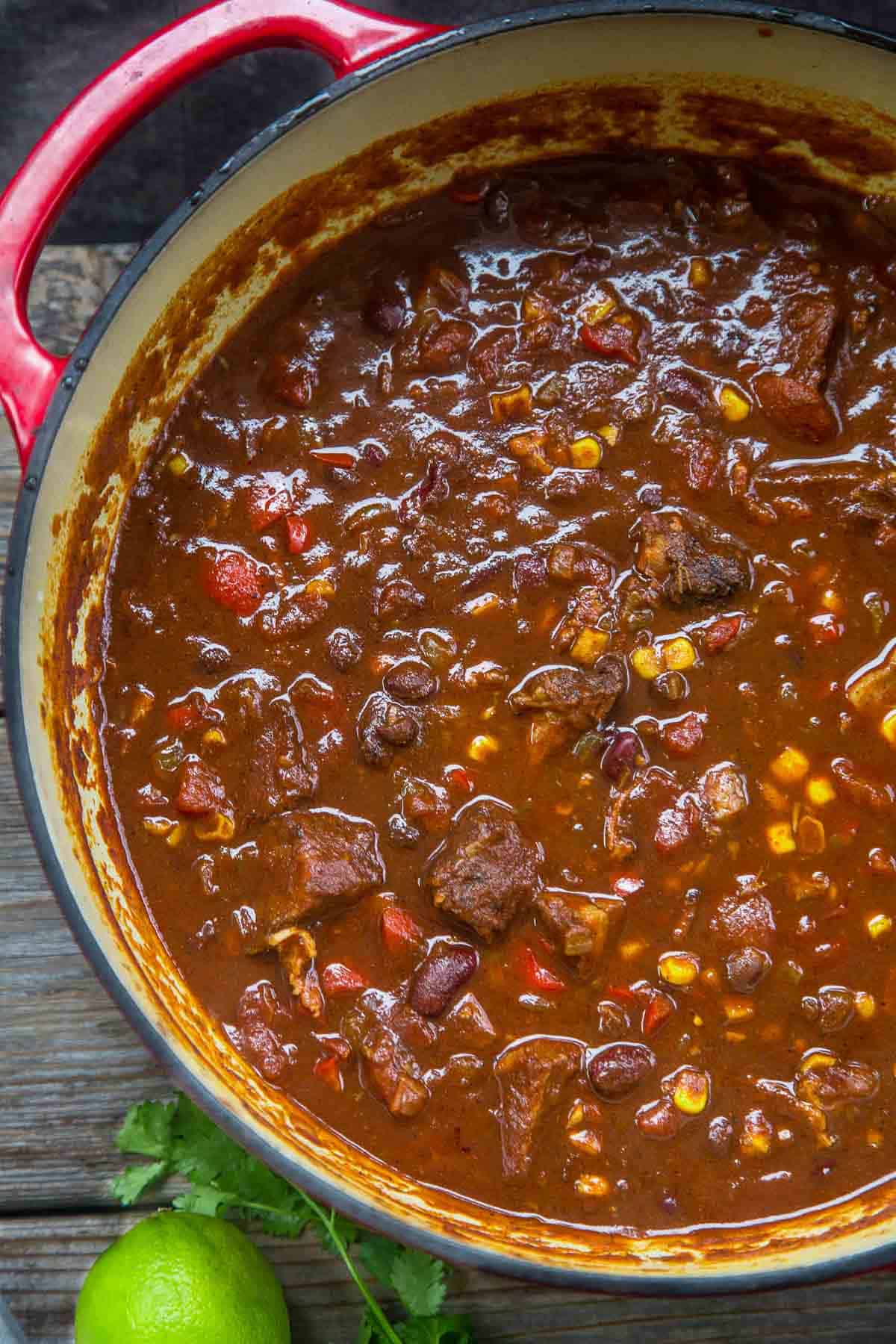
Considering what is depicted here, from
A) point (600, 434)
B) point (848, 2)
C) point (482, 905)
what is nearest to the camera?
point (482, 905)

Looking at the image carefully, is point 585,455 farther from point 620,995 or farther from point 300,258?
point 620,995

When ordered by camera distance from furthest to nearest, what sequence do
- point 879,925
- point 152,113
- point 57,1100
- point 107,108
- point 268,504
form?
point 152,113 < point 57,1100 < point 268,504 < point 879,925 < point 107,108

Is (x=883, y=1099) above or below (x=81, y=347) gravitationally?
below

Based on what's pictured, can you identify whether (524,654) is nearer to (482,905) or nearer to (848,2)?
(482,905)

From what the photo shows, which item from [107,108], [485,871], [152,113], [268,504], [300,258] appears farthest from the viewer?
[152,113]

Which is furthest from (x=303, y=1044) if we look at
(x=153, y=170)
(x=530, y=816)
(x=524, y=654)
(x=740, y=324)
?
(x=153, y=170)

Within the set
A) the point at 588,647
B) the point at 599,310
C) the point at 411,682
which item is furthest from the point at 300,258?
the point at 588,647

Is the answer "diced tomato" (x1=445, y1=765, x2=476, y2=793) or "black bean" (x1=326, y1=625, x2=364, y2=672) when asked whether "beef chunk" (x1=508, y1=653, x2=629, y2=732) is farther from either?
"black bean" (x1=326, y1=625, x2=364, y2=672)

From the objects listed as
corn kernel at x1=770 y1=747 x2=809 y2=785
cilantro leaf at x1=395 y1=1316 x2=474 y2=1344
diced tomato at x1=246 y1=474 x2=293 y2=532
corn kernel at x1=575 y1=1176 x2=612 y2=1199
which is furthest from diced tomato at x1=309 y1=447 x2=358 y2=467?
cilantro leaf at x1=395 y1=1316 x2=474 y2=1344
